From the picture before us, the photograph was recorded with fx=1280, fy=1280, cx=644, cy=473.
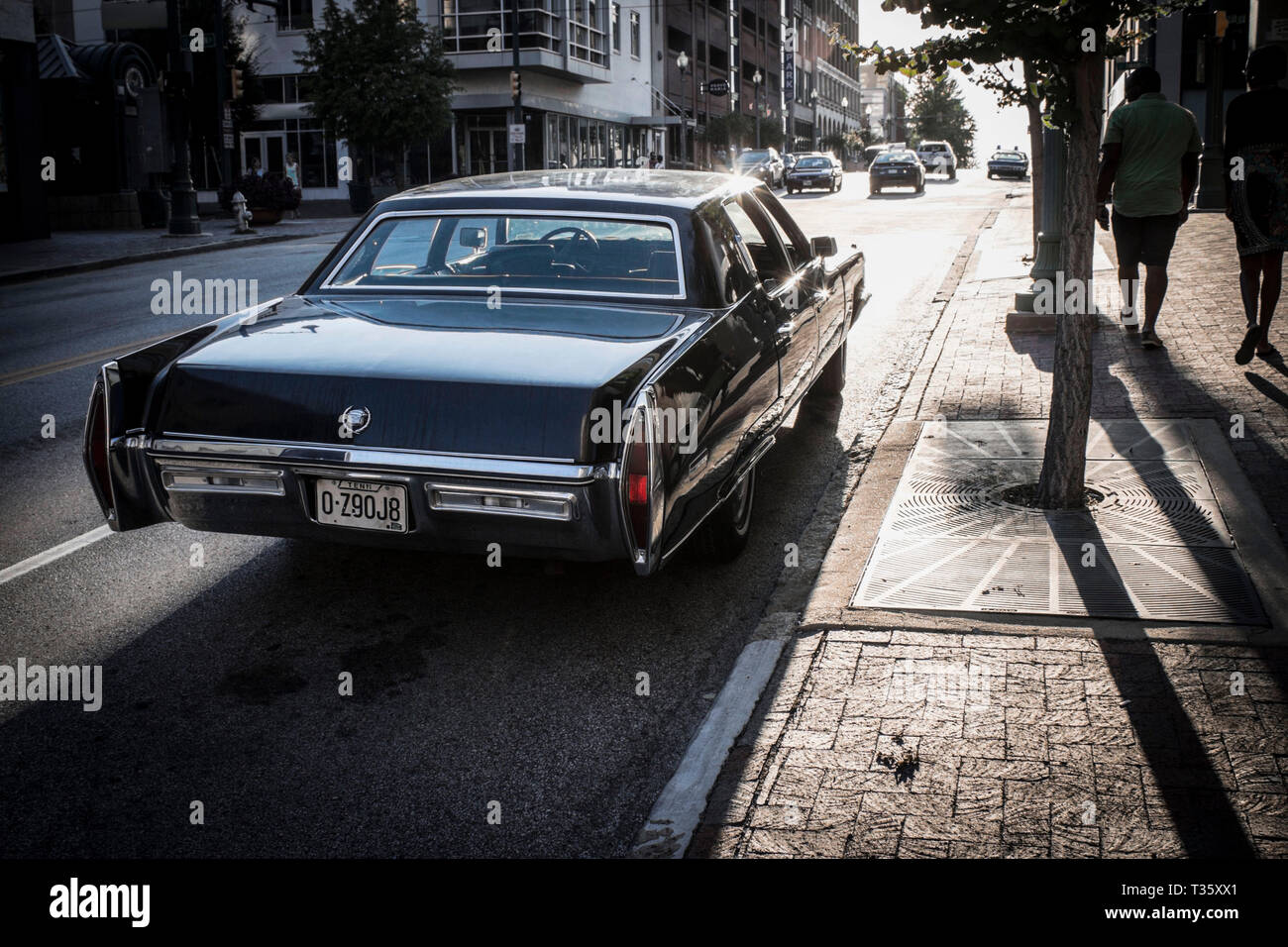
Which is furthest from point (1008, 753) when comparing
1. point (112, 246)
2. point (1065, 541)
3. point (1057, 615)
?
point (112, 246)

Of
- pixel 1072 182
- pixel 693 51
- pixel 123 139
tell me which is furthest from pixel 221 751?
pixel 693 51

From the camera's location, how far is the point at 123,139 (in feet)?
102

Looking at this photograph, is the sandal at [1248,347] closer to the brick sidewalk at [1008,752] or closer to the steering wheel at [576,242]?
the brick sidewalk at [1008,752]

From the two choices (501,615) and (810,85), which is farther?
(810,85)

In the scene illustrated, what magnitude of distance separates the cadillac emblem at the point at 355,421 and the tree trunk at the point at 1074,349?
295cm

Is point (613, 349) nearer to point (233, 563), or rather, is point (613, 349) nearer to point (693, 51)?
point (233, 563)

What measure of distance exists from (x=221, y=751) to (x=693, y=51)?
67.3 metres

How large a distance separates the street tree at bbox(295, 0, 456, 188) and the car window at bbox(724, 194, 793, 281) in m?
31.1

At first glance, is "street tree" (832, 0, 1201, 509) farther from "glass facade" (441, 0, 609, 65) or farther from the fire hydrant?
"glass facade" (441, 0, 609, 65)

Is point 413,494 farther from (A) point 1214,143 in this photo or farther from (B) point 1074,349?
(A) point 1214,143

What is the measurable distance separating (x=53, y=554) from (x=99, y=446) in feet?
3.92

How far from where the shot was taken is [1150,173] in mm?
8484

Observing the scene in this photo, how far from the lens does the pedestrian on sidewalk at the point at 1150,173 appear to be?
333 inches
